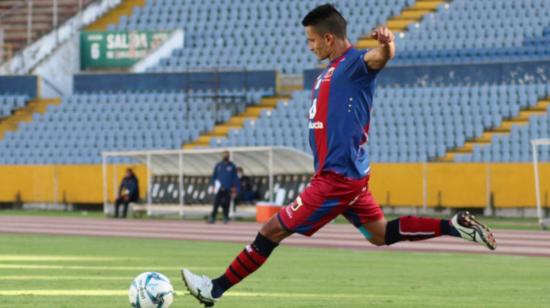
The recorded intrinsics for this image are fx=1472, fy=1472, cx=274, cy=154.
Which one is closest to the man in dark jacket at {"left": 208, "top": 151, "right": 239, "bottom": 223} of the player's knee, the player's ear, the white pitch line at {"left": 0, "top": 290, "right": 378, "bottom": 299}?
the white pitch line at {"left": 0, "top": 290, "right": 378, "bottom": 299}

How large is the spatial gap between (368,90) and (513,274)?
699 centimetres

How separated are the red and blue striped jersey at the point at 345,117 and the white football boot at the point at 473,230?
80 cm

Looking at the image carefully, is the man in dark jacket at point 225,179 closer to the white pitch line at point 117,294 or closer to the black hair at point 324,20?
the white pitch line at point 117,294

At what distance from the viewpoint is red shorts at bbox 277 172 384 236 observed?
433 inches

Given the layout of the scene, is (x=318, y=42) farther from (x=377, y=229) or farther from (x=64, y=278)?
(x=64, y=278)

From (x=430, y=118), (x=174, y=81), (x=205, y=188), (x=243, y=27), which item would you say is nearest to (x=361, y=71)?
(x=205, y=188)

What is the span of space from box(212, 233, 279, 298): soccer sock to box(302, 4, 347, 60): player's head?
58.3 inches

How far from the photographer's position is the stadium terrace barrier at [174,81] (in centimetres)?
4534

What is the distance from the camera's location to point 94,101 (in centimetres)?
4700

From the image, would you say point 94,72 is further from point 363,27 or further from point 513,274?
point 513,274

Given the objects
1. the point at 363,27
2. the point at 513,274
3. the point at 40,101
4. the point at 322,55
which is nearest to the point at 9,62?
the point at 40,101

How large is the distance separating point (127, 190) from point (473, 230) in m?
28.4

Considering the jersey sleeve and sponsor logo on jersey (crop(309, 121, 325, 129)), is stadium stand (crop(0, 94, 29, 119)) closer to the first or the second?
sponsor logo on jersey (crop(309, 121, 325, 129))

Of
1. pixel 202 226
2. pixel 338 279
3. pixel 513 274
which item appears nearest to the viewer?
pixel 338 279
